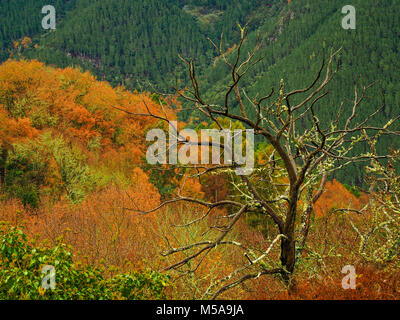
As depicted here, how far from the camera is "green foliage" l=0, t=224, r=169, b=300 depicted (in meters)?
5.92

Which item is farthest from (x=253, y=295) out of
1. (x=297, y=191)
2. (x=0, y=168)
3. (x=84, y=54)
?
(x=84, y=54)

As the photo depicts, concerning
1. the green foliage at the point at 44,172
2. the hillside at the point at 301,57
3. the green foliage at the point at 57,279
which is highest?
the hillside at the point at 301,57

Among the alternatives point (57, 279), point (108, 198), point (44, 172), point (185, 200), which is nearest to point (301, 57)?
point (44, 172)

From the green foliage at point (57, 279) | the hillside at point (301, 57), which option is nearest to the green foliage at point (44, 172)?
the green foliage at point (57, 279)

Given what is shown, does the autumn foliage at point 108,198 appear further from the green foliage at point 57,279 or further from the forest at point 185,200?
the green foliage at point 57,279

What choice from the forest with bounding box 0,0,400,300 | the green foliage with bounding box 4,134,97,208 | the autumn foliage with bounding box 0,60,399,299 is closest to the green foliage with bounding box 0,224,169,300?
the forest with bounding box 0,0,400,300

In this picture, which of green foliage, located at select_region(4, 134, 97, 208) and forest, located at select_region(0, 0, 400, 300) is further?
green foliage, located at select_region(4, 134, 97, 208)

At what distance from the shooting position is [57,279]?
A: 6098 millimetres

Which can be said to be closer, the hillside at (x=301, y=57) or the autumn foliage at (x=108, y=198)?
the autumn foliage at (x=108, y=198)

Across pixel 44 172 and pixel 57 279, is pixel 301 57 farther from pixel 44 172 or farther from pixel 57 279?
pixel 57 279

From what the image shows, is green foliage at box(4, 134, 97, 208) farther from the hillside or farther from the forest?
the hillside

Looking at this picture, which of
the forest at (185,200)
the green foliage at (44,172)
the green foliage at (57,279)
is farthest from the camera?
the green foliage at (44,172)

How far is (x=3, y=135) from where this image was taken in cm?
2902

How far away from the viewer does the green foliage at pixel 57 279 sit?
5.92m
